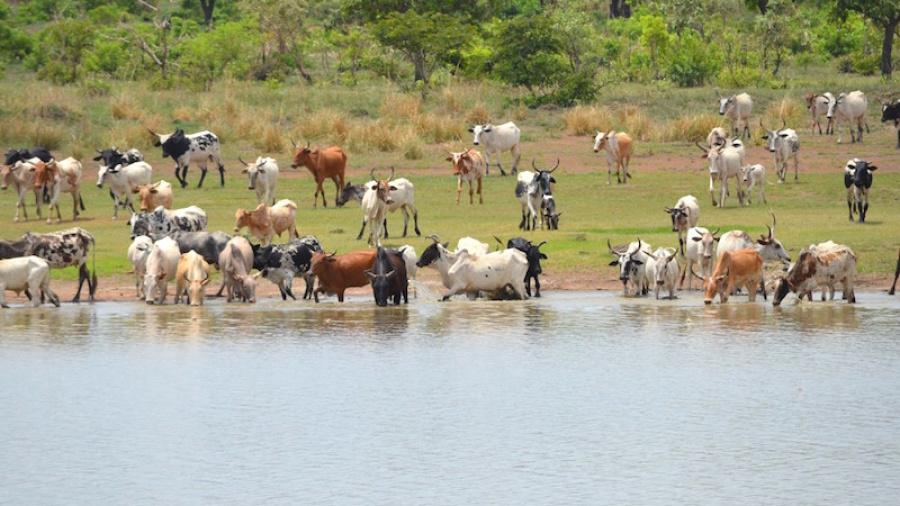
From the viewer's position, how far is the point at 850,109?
40125 mm

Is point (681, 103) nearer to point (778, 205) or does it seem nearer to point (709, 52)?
point (709, 52)

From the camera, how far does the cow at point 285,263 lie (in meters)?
22.9

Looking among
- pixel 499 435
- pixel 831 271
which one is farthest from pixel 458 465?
pixel 831 271

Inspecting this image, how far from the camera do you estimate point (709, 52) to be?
174 ft

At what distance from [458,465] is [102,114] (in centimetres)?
3127

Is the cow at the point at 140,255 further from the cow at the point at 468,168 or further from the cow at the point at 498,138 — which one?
the cow at the point at 498,138

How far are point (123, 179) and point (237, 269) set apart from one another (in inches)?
380

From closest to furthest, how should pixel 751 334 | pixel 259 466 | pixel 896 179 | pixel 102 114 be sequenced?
pixel 259 466
pixel 751 334
pixel 896 179
pixel 102 114

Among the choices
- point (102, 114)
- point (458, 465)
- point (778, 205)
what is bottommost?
point (458, 465)

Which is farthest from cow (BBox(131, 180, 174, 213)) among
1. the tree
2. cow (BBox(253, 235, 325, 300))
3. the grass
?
the tree

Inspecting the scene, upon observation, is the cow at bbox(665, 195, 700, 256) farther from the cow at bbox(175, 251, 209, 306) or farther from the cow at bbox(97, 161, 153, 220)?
the cow at bbox(97, 161, 153, 220)

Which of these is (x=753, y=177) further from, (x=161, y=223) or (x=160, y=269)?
(x=160, y=269)

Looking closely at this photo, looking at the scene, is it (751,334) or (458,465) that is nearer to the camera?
(458,465)

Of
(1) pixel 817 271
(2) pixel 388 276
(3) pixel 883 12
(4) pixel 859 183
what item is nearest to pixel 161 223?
(2) pixel 388 276
